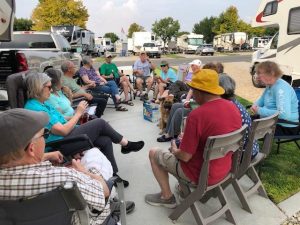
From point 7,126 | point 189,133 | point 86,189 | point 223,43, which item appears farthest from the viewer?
point 223,43

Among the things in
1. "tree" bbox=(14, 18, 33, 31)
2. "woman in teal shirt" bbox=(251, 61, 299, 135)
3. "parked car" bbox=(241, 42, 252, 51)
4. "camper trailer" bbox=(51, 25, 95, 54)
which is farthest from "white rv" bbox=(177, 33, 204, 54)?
"woman in teal shirt" bbox=(251, 61, 299, 135)

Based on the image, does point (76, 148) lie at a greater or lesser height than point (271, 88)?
lesser

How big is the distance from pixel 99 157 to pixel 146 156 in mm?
2051

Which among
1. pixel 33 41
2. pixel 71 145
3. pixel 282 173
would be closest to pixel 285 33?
pixel 282 173

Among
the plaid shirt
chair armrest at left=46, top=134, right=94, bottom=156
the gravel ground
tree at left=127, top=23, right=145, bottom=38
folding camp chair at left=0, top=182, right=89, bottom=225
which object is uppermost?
tree at left=127, top=23, right=145, bottom=38

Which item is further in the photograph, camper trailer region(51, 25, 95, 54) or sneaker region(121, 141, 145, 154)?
camper trailer region(51, 25, 95, 54)

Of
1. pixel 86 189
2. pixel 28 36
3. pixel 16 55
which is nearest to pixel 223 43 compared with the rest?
pixel 28 36

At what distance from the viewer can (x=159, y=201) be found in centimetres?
335

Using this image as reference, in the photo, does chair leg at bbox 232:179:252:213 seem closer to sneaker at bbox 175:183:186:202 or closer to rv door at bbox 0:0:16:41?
sneaker at bbox 175:183:186:202

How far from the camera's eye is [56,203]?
1603mm

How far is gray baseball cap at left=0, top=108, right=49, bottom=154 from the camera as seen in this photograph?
1576mm

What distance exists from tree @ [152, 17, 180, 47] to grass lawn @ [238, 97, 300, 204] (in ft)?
197

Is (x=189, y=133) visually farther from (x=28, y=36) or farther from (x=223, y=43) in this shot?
(x=223, y=43)

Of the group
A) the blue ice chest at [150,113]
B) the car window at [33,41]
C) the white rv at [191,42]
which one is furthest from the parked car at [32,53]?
the white rv at [191,42]
